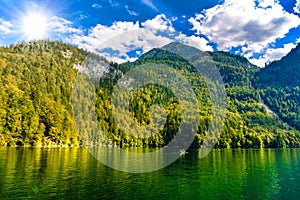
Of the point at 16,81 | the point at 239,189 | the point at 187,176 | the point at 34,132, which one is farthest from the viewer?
the point at 16,81

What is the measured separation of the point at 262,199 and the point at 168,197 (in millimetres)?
11223

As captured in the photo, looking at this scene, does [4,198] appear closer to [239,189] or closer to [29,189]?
[29,189]

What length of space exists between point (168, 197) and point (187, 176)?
1808 cm

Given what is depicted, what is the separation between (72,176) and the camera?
4712cm

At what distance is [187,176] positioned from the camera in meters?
52.8

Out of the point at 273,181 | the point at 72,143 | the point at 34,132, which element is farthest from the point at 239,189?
the point at 72,143

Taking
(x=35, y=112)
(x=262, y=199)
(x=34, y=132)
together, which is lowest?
(x=262, y=199)

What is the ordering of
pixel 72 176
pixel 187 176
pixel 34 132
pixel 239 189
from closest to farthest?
1. pixel 239 189
2. pixel 72 176
3. pixel 187 176
4. pixel 34 132

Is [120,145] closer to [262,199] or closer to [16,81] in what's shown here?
[16,81]

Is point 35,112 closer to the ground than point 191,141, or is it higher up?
higher up

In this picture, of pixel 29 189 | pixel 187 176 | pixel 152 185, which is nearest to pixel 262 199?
pixel 152 185

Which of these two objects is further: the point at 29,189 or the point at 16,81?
the point at 16,81

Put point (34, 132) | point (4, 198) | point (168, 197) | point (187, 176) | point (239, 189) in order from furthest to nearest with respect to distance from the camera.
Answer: point (34, 132) < point (187, 176) < point (239, 189) < point (168, 197) < point (4, 198)

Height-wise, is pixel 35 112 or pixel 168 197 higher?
pixel 35 112
